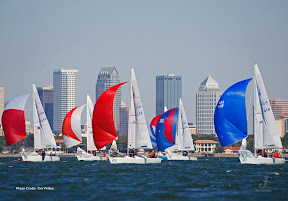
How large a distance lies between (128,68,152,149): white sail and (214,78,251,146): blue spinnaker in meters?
7.49

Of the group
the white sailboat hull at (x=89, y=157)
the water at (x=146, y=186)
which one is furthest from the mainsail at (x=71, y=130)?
the water at (x=146, y=186)

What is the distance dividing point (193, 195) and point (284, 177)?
40.8ft

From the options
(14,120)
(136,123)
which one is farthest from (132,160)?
(14,120)

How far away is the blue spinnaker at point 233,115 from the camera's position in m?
57.6

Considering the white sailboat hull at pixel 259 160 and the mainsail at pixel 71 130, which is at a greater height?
the mainsail at pixel 71 130

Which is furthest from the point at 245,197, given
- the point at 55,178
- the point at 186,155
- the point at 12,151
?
the point at 12,151

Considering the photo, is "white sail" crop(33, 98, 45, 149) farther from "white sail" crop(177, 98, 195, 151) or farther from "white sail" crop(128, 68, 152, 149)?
"white sail" crop(177, 98, 195, 151)

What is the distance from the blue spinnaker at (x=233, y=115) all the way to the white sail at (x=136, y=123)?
7.49 m

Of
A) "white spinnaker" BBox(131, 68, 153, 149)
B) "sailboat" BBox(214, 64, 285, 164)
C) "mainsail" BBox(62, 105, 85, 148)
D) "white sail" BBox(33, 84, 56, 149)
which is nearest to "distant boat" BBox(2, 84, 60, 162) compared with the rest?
"white sail" BBox(33, 84, 56, 149)

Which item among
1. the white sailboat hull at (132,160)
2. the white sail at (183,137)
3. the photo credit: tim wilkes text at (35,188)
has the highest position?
the white sail at (183,137)

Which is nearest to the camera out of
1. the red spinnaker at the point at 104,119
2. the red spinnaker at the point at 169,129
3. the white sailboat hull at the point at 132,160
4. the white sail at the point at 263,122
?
the white sailboat hull at the point at 132,160

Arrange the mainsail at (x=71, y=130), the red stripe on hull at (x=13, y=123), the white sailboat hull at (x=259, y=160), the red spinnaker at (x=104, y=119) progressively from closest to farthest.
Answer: the red spinnaker at (x=104, y=119) → the white sailboat hull at (x=259, y=160) → the red stripe on hull at (x=13, y=123) → the mainsail at (x=71, y=130)

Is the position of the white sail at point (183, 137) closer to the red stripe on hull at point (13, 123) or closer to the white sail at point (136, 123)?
the red stripe on hull at point (13, 123)

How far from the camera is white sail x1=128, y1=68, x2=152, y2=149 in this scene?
5672 cm
